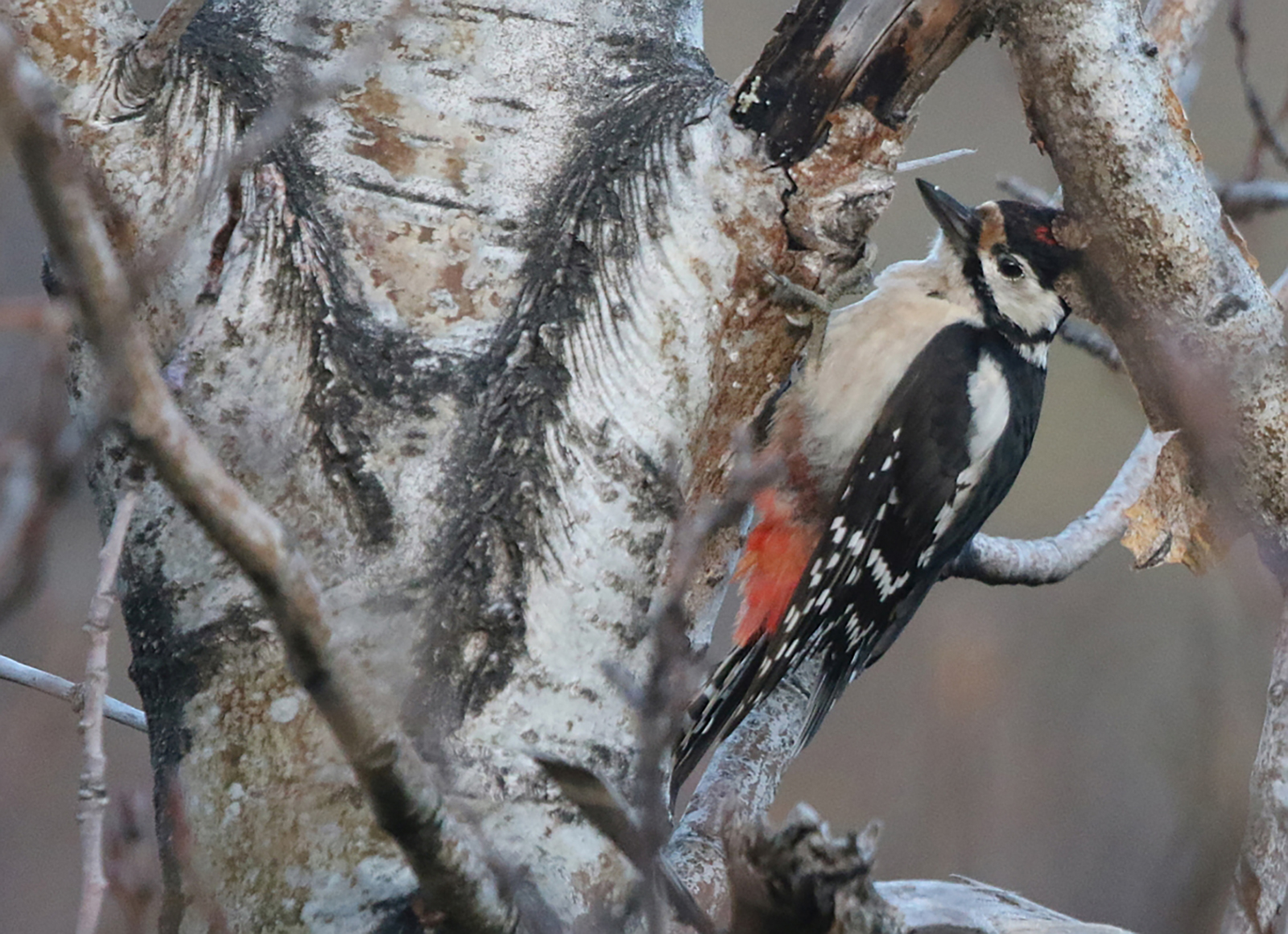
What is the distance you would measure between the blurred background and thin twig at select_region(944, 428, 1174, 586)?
32 cm

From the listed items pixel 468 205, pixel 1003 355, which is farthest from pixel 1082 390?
pixel 468 205

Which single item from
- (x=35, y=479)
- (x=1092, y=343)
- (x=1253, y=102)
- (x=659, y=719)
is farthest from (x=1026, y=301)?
(x=659, y=719)

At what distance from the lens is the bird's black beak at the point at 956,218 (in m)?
2.94

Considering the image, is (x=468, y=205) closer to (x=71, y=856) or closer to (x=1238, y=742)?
(x=1238, y=742)

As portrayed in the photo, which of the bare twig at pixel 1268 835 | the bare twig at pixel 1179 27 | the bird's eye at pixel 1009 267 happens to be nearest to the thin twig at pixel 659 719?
the bare twig at pixel 1268 835

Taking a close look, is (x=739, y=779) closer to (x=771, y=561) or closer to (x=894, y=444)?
(x=771, y=561)

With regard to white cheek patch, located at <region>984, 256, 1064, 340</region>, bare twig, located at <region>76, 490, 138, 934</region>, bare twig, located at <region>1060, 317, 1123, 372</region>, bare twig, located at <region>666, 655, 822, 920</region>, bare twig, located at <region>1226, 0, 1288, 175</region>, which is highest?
bare twig, located at <region>1226, 0, 1288, 175</region>

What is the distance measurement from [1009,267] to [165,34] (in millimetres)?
Result: 1904

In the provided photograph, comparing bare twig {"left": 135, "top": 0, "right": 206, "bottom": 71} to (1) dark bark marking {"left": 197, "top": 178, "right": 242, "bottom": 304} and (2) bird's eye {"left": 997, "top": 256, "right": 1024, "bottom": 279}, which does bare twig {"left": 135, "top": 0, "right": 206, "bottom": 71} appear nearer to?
(1) dark bark marking {"left": 197, "top": 178, "right": 242, "bottom": 304}

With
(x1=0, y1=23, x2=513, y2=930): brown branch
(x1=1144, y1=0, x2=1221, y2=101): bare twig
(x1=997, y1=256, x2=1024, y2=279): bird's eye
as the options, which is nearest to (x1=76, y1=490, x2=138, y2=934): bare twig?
(x1=0, y1=23, x2=513, y2=930): brown branch

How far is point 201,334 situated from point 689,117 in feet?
2.47

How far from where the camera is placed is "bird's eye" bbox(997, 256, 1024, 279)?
288cm

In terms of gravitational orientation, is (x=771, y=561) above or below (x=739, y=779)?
above

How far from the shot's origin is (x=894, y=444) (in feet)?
9.25
